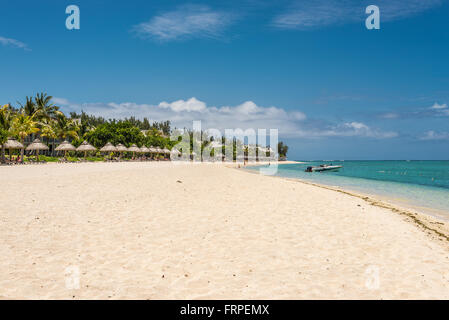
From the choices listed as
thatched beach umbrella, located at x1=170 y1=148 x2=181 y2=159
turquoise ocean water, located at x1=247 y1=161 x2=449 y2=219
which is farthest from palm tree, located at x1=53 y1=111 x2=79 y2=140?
turquoise ocean water, located at x1=247 y1=161 x2=449 y2=219

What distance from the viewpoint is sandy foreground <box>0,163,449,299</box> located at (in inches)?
173

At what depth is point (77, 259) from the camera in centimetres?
545

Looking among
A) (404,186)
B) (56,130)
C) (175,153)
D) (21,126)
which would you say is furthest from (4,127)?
(175,153)

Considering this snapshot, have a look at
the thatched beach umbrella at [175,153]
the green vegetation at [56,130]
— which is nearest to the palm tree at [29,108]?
the green vegetation at [56,130]

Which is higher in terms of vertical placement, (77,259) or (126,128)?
(126,128)

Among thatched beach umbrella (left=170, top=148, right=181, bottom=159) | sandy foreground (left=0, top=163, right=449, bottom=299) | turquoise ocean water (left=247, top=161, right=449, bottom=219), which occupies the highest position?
thatched beach umbrella (left=170, top=148, right=181, bottom=159)

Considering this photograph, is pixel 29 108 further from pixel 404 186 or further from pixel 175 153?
pixel 404 186

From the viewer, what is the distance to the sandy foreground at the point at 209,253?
4387 millimetres

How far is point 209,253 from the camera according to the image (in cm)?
593

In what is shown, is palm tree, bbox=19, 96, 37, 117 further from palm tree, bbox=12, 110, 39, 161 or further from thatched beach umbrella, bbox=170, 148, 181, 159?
thatched beach umbrella, bbox=170, 148, 181, 159
